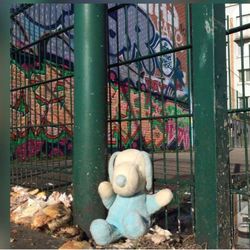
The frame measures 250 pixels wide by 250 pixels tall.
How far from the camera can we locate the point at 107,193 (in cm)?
282

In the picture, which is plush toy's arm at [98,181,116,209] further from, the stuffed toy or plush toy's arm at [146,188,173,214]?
plush toy's arm at [146,188,173,214]

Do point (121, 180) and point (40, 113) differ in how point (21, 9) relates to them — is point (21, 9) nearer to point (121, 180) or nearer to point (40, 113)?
point (40, 113)

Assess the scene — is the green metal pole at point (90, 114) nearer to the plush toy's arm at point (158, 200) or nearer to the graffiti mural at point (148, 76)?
the graffiti mural at point (148, 76)

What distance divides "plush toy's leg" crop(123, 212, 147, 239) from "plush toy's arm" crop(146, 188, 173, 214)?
13 centimetres

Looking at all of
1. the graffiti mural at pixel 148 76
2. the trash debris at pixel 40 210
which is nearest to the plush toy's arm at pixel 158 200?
the graffiti mural at pixel 148 76

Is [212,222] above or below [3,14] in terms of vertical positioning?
below

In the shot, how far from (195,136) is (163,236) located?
0.74m

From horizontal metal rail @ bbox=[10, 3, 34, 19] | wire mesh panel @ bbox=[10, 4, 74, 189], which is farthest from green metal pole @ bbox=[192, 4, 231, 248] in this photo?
horizontal metal rail @ bbox=[10, 3, 34, 19]

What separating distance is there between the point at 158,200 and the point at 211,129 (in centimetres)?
60

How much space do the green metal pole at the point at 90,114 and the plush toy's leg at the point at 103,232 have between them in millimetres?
406

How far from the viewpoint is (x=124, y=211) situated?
2.77 meters

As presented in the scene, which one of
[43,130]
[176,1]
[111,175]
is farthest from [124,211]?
[43,130]

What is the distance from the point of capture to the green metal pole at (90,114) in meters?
3.12

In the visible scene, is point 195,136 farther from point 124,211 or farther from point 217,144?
point 124,211
